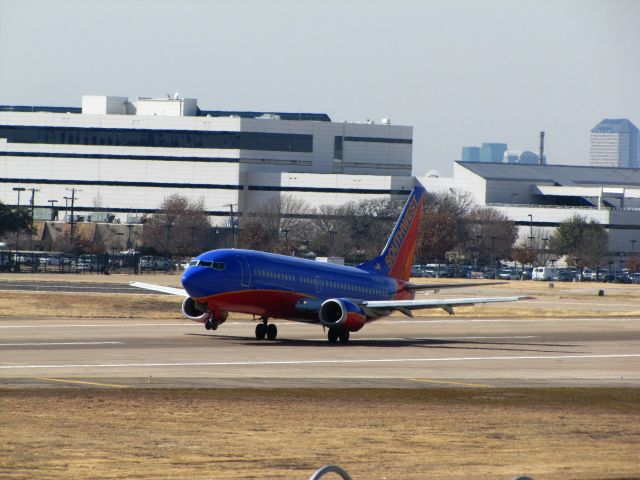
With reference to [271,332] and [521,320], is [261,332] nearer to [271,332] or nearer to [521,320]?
[271,332]

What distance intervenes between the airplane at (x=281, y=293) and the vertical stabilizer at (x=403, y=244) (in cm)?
304

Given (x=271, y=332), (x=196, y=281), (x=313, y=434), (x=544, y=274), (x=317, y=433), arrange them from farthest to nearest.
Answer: (x=544, y=274) < (x=271, y=332) < (x=196, y=281) < (x=317, y=433) < (x=313, y=434)

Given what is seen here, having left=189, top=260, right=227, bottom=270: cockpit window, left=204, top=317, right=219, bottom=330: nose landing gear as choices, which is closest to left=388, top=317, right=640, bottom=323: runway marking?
left=204, top=317, right=219, bottom=330: nose landing gear

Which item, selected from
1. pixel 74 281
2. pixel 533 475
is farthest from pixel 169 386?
pixel 74 281

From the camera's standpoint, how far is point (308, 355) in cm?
5447

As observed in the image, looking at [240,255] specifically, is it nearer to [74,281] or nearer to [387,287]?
[387,287]

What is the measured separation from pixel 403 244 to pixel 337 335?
37.3 ft

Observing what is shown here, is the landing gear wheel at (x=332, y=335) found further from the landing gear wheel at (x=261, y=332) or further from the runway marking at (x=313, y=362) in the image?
the runway marking at (x=313, y=362)

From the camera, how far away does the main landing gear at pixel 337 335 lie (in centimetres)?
6194

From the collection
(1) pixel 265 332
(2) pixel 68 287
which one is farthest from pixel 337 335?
(2) pixel 68 287

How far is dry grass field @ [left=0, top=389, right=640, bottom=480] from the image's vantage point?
26219 mm

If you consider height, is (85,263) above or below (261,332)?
above

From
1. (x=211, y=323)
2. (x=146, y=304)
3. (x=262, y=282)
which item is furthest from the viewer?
(x=146, y=304)

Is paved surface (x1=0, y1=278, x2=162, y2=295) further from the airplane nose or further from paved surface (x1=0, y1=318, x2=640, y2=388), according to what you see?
the airplane nose
